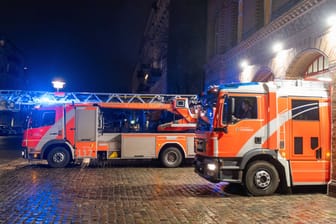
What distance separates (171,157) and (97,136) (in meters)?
3.57

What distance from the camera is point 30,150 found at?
55.4 feet

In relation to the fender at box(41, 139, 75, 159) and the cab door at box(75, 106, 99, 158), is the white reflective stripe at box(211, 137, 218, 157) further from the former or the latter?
the fender at box(41, 139, 75, 159)

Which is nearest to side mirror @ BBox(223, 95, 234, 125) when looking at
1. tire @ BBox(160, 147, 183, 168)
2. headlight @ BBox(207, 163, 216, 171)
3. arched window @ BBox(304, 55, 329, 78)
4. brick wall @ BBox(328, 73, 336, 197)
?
headlight @ BBox(207, 163, 216, 171)

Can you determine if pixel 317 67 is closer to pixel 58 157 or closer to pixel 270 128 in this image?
pixel 270 128

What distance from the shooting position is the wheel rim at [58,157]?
16.9 meters

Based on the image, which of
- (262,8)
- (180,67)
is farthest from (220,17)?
(180,67)

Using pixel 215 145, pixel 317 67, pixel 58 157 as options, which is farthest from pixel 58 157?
pixel 317 67

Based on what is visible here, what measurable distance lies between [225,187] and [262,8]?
9.98m

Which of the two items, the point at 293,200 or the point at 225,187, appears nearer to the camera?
the point at 293,200

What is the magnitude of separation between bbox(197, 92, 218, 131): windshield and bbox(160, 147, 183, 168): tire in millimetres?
6281

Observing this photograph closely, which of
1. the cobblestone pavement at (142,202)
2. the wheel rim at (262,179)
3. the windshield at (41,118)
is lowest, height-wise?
the cobblestone pavement at (142,202)

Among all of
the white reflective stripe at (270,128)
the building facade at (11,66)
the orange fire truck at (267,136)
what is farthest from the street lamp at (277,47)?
the building facade at (11,66)

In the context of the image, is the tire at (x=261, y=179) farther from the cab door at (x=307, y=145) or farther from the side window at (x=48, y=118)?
the side window at (x=48, y=118)

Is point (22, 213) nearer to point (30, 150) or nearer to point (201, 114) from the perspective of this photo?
point (201, 114)
